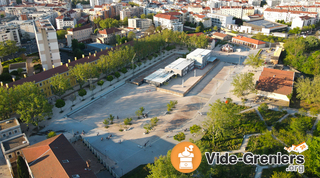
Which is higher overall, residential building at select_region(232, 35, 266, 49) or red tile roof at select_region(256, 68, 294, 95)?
residential building at select_region(232, 35, 266, 49)

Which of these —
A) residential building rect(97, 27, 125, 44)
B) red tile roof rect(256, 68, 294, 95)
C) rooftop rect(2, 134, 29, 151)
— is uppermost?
residential building rect(97, 27, 125, 44)

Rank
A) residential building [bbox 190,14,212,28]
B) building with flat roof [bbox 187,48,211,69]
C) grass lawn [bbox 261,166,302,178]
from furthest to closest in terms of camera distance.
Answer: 1. residential building [bbox 190,14,212,28]
2. building with flat roof [bbox 187,48,211,69]
3. grass lawn [bbox 261,166,302,178]

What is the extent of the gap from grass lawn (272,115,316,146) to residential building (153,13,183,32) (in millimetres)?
60973

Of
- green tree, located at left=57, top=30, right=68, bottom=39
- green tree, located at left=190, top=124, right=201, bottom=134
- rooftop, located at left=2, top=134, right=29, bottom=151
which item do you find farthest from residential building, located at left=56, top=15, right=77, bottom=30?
green tree, located at left=190, top=124, right=201, bottom=134

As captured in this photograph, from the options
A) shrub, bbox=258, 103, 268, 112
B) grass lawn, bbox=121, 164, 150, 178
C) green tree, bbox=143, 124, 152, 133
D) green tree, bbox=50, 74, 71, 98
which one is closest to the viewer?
grass lawn, bbox=121, 164, 150, 178

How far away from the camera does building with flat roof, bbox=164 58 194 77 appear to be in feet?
172

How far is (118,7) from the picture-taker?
382 ft

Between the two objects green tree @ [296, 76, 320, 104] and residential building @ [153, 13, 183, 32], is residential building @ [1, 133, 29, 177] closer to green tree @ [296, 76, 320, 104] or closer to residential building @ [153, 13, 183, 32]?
green tree @ [296, 76, 320, 104]

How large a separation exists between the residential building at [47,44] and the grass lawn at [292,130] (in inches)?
1890

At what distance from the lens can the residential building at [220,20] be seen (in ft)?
319

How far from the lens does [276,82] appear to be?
43781 mm

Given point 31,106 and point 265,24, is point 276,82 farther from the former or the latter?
point 265,24

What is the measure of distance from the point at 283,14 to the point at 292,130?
86859 millimetres

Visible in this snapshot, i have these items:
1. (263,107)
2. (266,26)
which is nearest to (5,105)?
(263,107)
